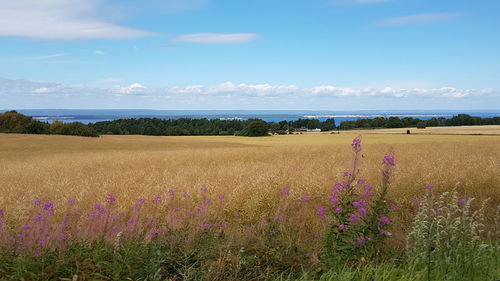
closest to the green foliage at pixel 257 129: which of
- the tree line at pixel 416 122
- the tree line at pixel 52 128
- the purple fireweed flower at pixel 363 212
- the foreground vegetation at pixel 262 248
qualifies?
the tree line at pixel 416 122

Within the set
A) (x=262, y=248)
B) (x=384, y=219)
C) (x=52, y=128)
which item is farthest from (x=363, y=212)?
(x=52, y=128)

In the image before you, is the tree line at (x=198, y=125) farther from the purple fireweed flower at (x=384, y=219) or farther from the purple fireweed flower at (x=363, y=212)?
the purple fireweed flower at (x=384, y=219)

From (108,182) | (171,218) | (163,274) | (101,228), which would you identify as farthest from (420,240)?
(108,182)

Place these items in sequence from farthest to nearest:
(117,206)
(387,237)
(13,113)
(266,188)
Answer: (13,113) → (266,188) → (117,206) → (387,237)

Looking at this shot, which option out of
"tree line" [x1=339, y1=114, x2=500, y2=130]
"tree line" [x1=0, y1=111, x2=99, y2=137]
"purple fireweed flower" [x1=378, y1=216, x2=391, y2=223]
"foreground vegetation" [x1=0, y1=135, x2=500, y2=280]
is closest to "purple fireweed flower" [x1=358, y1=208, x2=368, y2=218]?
"foreground vegetation" [x1=0, y1=135, x2=500, y2=280]

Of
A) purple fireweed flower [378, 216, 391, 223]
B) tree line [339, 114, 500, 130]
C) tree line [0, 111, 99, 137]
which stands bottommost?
tree line [0, 111, 99, 137]

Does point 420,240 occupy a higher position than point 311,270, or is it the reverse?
point 420,240

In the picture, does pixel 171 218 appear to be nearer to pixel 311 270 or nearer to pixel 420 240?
pixel 311 270

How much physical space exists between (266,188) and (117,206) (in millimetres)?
2880

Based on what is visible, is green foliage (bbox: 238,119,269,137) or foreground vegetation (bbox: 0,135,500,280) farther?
green foliage (bbox: 238,119,269,137)

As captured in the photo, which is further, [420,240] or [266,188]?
[266,188]

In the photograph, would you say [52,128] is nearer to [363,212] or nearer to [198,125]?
[198,125]

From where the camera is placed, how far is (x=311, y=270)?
4.31 meters

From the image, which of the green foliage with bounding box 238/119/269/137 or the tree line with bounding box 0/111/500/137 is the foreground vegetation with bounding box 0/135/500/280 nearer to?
the green foliage with bounding box 238/119/269/137
